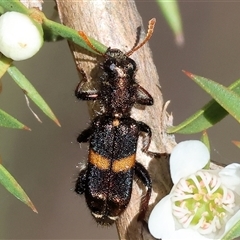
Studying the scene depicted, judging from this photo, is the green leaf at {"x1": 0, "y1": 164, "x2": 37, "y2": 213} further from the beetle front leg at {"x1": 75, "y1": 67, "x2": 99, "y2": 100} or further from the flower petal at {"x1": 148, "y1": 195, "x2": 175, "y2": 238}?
the beetle front leg at {"x1": 75, "y1": 67, "x2": 99, "y2": 100}

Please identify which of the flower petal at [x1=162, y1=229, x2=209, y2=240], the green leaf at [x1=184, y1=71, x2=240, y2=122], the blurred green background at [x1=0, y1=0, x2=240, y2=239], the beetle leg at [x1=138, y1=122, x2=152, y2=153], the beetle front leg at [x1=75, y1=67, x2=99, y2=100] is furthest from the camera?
the blurred green background at [x1=0, y1=0, x2=240, y2=239]

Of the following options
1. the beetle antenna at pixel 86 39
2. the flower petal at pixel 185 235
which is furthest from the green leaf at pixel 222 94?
the flower petal at pixel 185 235

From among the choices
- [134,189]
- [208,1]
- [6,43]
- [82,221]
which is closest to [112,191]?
[134,189]

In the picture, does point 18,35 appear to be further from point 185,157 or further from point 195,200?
point 195,200

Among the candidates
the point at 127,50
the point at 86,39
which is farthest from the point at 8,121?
the point at 127,50

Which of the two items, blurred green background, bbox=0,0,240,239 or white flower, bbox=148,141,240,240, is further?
blurred green background, bbox=0,0,240,239

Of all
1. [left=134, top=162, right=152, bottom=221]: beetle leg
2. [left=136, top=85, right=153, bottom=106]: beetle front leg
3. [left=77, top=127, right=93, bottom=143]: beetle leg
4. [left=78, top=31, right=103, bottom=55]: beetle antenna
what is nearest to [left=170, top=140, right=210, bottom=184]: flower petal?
[left=134, top=162, right=152, bottom=221]: beetle leg
